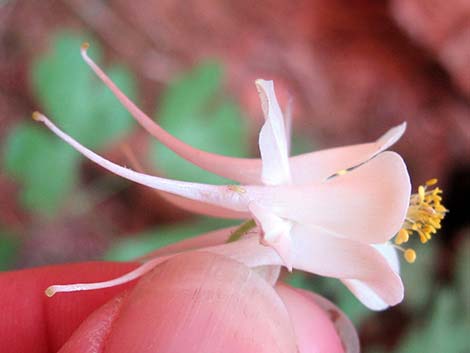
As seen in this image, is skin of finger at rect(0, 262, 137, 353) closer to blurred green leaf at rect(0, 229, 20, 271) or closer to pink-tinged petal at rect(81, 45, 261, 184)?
pink-tinged petal at rect(81, 45, 261, 184)

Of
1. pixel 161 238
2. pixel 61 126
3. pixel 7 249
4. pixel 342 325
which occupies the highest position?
pixel 342 325

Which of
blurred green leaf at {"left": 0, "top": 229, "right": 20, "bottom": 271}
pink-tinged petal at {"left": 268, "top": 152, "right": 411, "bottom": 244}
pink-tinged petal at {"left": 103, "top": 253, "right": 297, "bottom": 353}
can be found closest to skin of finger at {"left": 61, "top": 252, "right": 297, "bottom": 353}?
pink-tinged petal at {"left": 103, "top": 253, "right": 297, "bottom": 353}

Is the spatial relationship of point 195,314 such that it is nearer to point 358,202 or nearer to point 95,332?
point 95,332

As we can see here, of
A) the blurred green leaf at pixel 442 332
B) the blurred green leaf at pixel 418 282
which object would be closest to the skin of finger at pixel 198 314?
the blurred green leaf at pixel 442 332

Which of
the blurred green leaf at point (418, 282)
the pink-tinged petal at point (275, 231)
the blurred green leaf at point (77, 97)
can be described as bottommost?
the blurred green leaf at point (418, 282)

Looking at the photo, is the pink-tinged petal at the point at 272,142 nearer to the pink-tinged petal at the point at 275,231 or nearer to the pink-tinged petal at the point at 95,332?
the pink-tinged petal at the point at 275,231

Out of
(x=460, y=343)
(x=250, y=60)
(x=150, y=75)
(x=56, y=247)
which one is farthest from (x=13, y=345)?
(x=250, y=60)

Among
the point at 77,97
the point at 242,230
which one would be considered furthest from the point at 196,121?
the point at 242,230
